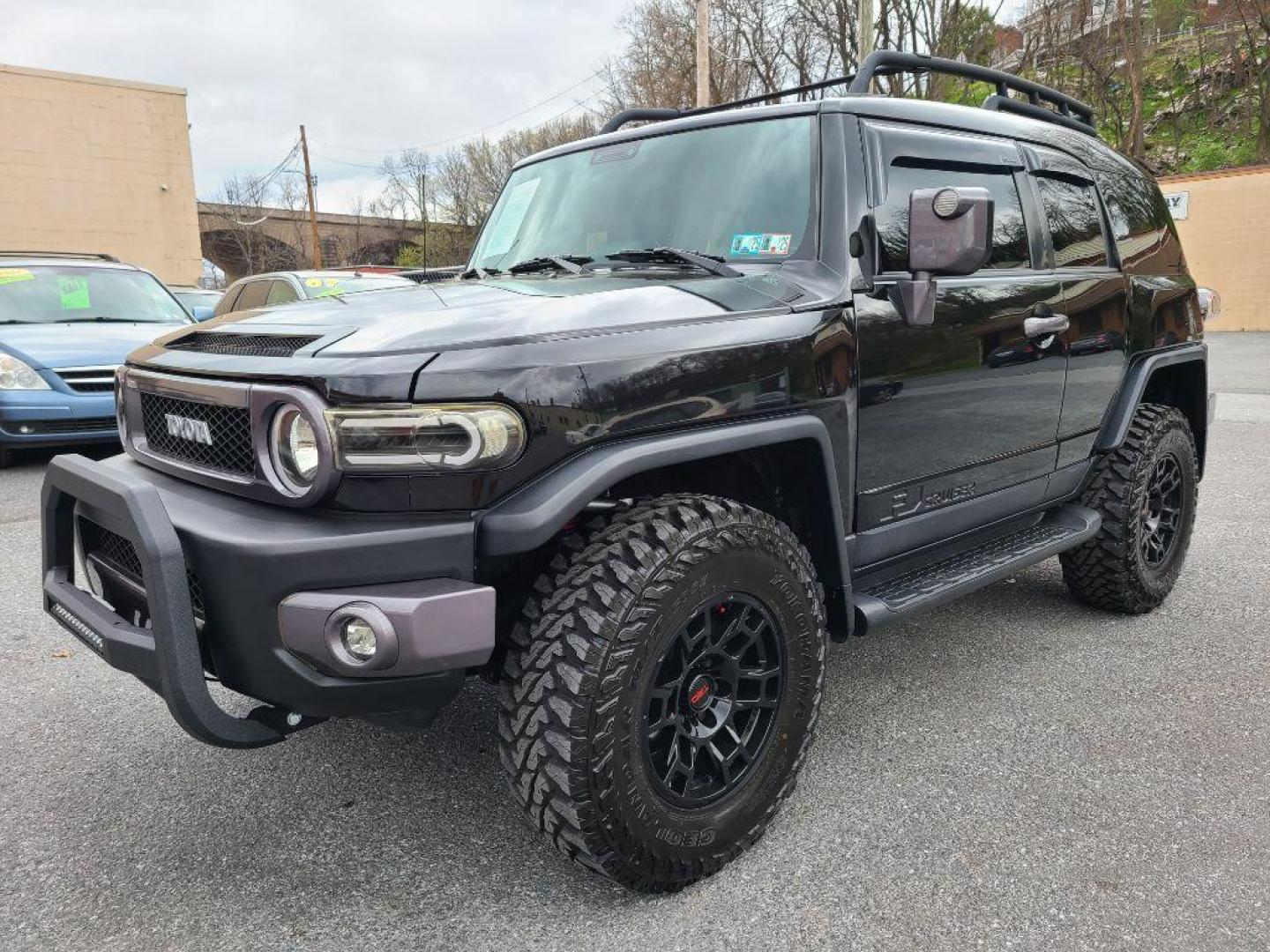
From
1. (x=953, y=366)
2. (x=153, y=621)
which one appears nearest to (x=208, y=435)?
(x=153, y=621)

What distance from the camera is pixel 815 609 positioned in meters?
2.46

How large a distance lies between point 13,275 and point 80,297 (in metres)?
0.49

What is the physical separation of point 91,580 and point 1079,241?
3.61 meters

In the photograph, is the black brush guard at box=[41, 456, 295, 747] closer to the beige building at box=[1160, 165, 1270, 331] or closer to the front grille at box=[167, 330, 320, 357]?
the front grille at box=[167, 330, 320, 357]

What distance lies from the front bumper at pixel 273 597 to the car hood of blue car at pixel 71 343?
5.40m

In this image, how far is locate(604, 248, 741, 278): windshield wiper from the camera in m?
2.67

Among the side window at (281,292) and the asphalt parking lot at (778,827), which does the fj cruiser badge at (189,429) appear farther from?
the side window at (281,292)

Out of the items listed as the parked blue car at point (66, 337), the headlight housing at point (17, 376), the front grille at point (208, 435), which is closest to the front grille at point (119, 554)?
the front grille at point (208, 435)

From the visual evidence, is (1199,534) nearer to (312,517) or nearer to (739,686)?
(739,686)

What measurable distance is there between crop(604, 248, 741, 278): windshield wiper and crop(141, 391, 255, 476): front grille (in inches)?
49.3

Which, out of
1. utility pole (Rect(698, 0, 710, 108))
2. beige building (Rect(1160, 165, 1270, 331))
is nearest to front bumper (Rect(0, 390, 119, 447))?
utility pole (Rect(698, 0, 710, 108))

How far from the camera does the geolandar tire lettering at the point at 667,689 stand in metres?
2.00

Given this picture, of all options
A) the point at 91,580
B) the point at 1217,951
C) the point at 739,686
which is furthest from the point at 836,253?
the point at 91,580

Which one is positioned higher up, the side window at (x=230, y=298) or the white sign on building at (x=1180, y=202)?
the white sign on building at (x=1180, y=202)
